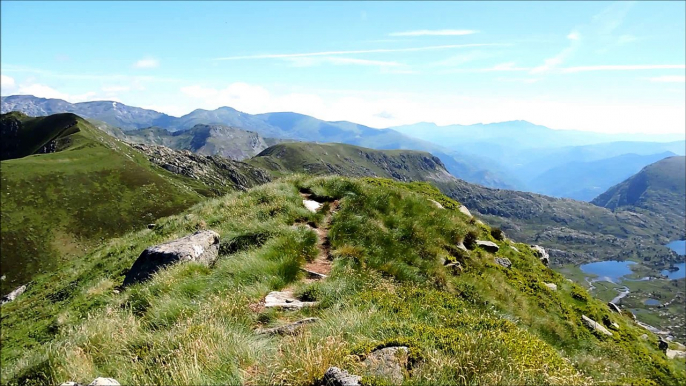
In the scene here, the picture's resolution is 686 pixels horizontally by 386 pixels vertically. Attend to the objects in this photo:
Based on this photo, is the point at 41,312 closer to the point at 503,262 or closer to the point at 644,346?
the point at 503,262

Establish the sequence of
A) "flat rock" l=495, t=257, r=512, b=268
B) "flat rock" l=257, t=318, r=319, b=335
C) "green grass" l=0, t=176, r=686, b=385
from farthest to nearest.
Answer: "flat rock" l=495, t=257, r=512, b=268, "flat rock" l=257, t=318, r=319, b=335, "green grass" l=0, t=176, r=686, b=385

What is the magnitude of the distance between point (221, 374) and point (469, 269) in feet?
35.3

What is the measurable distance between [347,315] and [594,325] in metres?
12.7

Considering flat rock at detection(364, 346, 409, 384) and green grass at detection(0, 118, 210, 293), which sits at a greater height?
flat rock at detection(364, 346, 409, 384)

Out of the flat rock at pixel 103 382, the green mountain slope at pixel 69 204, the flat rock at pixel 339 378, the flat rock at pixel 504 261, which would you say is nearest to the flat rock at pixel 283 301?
the flat rock at pixel 103 382

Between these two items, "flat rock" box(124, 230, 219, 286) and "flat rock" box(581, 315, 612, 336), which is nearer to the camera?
"flat rock" box(124, 230, 219, 286)

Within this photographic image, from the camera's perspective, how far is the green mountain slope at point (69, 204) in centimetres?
10375

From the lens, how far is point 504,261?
1662cm

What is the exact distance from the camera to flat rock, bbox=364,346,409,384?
5.30 meters

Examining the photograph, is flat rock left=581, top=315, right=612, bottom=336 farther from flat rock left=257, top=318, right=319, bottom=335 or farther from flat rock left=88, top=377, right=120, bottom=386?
flat rock left=88, top=377, right=120, bottom=386

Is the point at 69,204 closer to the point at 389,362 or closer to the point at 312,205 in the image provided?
the point at 312,205

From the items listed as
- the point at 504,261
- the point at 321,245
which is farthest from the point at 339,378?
the point at 504,261

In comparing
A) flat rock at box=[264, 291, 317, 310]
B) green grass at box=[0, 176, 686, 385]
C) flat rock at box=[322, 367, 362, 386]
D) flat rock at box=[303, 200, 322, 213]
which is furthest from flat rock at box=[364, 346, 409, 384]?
flat rock at box=[303, 200, 322, 213]

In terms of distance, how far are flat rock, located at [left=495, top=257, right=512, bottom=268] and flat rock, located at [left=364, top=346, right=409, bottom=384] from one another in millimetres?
12121
